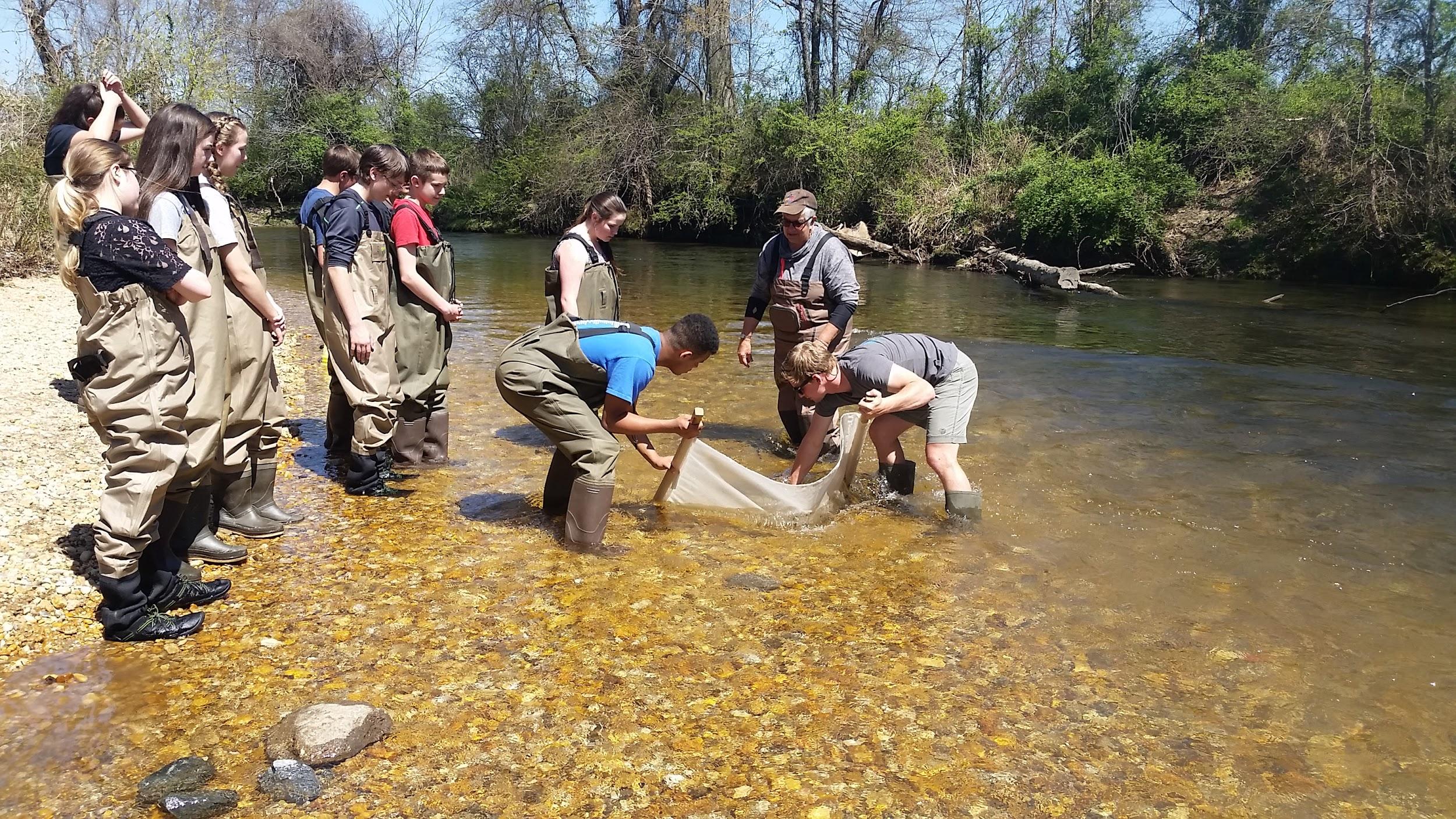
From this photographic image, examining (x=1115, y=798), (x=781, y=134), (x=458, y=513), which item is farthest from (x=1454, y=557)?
(x=781, y=134)

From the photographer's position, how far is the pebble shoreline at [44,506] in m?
3.84

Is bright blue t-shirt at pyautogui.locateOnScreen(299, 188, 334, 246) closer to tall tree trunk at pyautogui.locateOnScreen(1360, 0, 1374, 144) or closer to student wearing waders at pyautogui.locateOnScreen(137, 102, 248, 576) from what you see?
student wearing waders at pyautogui.locateOnScreen(137, 102, 248, 576)

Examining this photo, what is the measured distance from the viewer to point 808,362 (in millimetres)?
5438

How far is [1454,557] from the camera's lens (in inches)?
215

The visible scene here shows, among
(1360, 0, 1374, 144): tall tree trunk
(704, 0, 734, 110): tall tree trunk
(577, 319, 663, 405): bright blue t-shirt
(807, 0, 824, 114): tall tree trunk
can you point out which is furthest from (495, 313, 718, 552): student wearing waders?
(704, 0, 734, 110): tall tree trunk

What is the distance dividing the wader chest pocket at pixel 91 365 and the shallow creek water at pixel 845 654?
1.11 metres

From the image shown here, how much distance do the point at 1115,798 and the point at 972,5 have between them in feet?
124

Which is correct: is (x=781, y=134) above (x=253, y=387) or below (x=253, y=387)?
above

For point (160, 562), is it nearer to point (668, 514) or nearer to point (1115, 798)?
point (668, 514)

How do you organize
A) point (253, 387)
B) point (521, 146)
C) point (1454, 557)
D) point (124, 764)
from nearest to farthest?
1. point (124, 764)
2. point (253, 387)
3. point (1454, 557)
4. point (521, 146)

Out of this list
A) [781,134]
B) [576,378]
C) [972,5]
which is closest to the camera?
[576,378]

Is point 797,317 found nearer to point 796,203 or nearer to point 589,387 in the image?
point 796,203

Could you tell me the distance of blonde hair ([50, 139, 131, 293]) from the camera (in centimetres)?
350

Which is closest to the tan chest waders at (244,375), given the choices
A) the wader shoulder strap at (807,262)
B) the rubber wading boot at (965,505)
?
the wader shoulder strap at (807,262)
